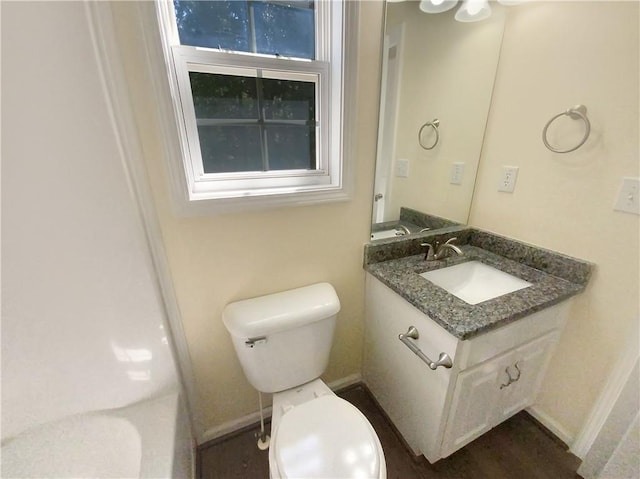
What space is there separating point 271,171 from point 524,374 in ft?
4.53

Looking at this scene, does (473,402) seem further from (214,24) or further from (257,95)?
(214,24)

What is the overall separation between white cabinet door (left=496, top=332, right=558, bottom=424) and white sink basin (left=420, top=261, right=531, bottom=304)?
238 millimetres

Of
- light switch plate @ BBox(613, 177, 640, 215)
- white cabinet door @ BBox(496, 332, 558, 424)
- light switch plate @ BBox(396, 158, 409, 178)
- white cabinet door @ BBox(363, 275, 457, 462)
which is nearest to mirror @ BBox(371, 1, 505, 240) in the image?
light switch plate @ BBox(396, 158, 409, 178)

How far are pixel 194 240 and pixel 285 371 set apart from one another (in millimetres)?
623

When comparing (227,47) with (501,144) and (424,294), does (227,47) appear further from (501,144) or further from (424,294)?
(501,144)

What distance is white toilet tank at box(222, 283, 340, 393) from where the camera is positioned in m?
0.96

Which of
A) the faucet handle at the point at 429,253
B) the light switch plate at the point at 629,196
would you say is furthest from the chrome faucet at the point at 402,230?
the light switch plate at the point at 629,196

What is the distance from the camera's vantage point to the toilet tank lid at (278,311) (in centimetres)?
95

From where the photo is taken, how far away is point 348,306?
4.36 ft

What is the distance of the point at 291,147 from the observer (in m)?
1.09

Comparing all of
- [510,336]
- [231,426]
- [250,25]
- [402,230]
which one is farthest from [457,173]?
[231,426]

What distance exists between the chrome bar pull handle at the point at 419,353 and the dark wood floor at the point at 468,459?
0.59 m

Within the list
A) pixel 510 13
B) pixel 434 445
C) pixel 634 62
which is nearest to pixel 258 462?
pixel 434 445

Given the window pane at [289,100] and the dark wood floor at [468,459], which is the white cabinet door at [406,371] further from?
the window pane at [289,100]
